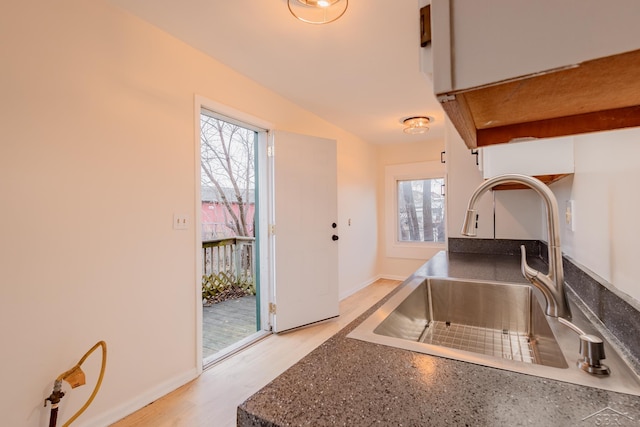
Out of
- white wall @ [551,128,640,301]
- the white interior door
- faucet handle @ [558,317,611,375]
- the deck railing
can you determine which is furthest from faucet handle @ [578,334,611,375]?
the deck railing

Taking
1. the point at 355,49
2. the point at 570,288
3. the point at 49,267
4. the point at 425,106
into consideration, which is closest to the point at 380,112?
the point at 425,106

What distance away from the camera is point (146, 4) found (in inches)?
62.6

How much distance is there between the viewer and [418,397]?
45cm

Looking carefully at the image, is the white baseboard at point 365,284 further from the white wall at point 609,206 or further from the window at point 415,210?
the white wall at point 609,206

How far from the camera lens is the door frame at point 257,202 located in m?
2.01

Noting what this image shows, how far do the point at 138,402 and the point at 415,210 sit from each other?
13.5 feet

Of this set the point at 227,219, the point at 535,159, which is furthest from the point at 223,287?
the point at 535,159

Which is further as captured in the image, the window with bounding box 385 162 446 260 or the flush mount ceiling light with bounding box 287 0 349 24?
the window with bounding box 385 162 446 260

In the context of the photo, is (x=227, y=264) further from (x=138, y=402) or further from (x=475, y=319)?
(x=475, y=319)

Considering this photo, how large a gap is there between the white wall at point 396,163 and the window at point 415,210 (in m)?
0.07

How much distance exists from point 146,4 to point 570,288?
2409 mm

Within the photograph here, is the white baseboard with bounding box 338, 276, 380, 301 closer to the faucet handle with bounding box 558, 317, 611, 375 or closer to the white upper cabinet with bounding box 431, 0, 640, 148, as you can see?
the faucet handle with bounding box 558, 317, 611, 375

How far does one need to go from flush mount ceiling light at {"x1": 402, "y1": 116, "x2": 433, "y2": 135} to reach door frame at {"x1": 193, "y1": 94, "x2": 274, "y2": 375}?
177 centimetres

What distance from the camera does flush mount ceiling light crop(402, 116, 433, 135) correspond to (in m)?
3.46
